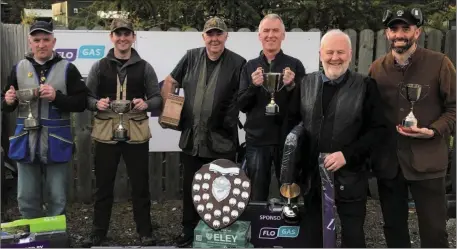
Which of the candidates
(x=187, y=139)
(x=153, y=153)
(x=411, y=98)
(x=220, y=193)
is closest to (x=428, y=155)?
(x=411, y=98)

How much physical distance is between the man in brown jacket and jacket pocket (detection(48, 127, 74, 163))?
8.35ft

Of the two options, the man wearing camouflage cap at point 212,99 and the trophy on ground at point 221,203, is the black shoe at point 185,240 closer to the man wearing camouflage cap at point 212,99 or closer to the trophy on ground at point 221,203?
the man wearing camouflage cap at point 212,99

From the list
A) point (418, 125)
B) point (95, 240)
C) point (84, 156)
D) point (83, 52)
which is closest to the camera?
point (418, 125)

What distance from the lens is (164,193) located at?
20.1 feet

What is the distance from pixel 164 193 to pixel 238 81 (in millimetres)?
2330

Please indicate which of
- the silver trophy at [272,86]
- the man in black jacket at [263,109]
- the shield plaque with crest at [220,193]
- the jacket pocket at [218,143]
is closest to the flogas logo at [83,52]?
the jacket pocket at [218,143]

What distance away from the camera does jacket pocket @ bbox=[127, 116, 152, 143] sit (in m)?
4.38

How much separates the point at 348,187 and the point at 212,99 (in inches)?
57.5

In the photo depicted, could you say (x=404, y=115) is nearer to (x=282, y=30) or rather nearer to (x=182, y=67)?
(x=282, y=30)

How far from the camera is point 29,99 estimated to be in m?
4.00

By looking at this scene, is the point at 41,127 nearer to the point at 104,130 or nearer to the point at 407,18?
the point at 104,130

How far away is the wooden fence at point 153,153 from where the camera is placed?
5.65m

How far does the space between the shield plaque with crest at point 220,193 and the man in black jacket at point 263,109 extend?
0.74 m

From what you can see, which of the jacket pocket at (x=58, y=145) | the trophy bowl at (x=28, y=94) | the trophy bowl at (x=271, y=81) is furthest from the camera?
the jacket pocket at (x=58, y=145)
